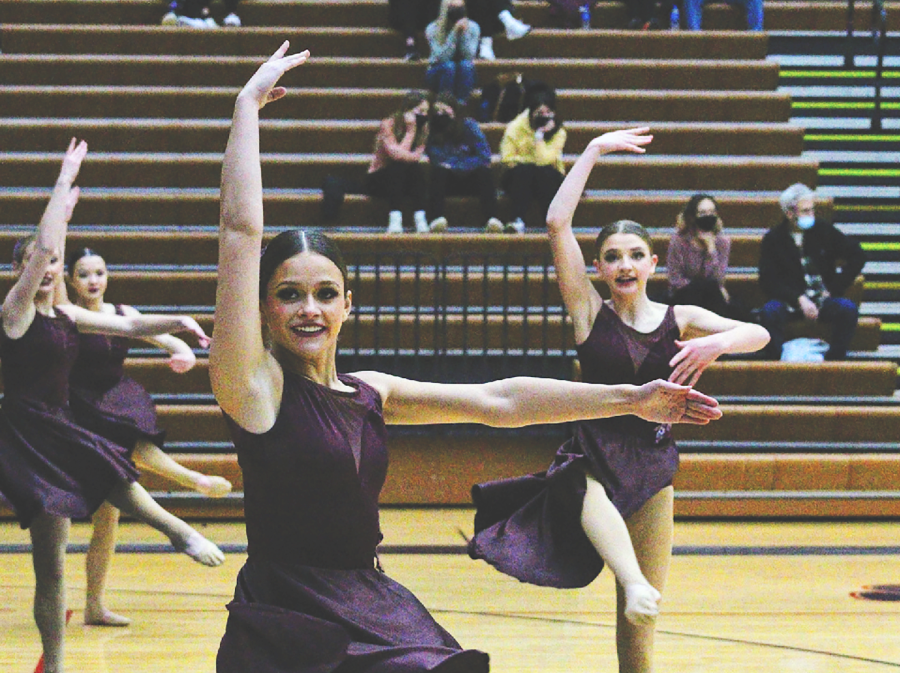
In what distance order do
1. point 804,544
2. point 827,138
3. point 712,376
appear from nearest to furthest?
1. point 804,544
2. point 712,376
3. point 827,138

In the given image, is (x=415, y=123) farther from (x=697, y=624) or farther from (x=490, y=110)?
(x=697, y=624)

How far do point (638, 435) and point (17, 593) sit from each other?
121 inches

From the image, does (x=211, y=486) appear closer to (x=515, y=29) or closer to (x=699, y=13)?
(x=515, y=29)

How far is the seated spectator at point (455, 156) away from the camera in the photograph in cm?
873

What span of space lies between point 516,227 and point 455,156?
0.64 metres

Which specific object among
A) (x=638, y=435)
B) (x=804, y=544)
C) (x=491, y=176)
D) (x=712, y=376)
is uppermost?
(x=491, y=176)

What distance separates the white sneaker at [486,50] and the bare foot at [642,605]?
7.04 metres

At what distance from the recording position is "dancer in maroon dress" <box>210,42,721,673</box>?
208 centimetres

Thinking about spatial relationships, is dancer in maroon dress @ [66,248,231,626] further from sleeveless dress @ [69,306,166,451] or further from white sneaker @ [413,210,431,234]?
white sneaker @ [413,210,431,234]

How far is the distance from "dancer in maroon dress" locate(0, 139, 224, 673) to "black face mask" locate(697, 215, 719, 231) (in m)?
3.98

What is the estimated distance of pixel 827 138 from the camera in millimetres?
10070

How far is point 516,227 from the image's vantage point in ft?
28.6

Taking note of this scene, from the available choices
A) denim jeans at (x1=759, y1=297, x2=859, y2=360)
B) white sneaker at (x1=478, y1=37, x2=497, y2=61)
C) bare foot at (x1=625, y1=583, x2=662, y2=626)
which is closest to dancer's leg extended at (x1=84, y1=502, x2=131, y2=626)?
bare foot at (x1=625, y1=583, x2=662, y2=626)

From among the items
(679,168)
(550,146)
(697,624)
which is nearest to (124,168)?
(550,146)
